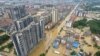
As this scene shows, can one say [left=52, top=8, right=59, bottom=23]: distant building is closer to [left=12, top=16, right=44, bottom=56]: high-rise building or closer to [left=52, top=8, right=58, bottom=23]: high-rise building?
[left=52, top=8, right=58, bottom=23]: high-rise building

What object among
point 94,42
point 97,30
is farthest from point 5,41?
point 97,30

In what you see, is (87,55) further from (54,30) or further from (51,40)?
(54,30)

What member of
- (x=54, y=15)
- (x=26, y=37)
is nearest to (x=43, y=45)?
(x=26, y=37)

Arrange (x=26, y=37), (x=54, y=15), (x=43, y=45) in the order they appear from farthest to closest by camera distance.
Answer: (x=54, y=15) < (x=43, y=45) < (x=26, y=37)

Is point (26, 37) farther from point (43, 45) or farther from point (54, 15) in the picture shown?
point (54, 15)

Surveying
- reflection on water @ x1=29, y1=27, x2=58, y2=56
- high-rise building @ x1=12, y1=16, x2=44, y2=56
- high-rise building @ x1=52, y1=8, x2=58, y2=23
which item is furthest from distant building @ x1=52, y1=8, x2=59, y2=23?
high-rise building @ x1=12, y1=16, x2=44, y2=56

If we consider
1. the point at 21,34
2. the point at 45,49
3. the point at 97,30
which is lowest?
the point at 45,49

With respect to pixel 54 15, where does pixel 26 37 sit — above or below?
below

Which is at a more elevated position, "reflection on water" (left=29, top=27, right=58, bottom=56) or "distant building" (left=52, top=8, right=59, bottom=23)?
"distant building" (left=52, top=8, right=59, bottom=23)
